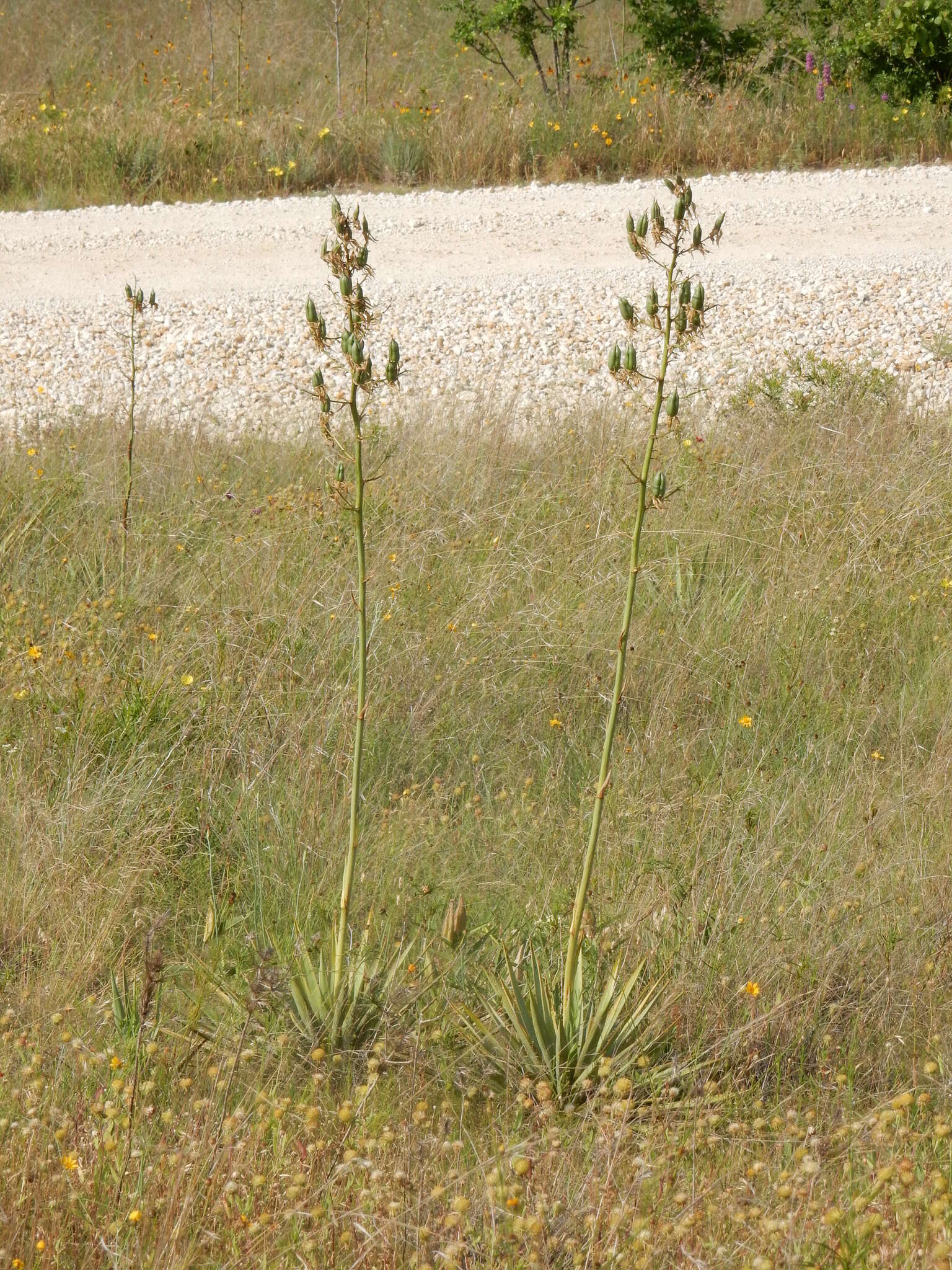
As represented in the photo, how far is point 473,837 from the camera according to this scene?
3.14 metres

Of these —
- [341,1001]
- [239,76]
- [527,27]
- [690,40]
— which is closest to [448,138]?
[527,27]

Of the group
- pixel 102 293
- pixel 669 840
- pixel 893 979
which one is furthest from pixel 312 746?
pixel 102 293

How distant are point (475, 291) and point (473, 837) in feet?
20.0

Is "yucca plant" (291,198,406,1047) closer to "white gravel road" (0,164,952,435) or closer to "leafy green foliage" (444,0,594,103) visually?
"white gravel road" (0,164,952,435)

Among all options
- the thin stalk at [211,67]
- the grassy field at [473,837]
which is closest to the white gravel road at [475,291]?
the grassy field at [473,837]

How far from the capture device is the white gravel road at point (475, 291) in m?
6.70

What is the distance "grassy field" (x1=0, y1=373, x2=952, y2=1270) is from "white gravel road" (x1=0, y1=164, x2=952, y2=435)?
1.28 meters

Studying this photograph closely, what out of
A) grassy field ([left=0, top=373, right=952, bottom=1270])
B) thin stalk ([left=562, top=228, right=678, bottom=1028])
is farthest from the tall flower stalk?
grassy field ([left=0, top=373, right=952, bottom=1270])

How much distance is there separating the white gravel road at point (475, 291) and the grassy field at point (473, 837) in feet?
4.19

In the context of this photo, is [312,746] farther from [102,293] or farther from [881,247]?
[881,247]

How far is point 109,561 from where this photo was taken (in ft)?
14.4

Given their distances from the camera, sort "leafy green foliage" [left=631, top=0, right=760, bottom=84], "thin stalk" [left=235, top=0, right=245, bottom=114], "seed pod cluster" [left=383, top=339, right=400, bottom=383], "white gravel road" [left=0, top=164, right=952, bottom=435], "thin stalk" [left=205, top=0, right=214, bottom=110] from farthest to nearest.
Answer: "thin stalk" [left=205, top=0, right=214, bottom=110]
"thin stalk" [left=235, top=0, right=245, bottom=114]
"leafy green foliage" [left=631, top=0, right=760, bottom=84]
"white gravel road" [left=0, top=164, right=952, bottom=435]
"seed pod cluster" [left=383, top=339, right=400, bottom=383]

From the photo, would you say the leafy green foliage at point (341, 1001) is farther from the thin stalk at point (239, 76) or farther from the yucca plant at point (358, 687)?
the thin stalk at point (239, 76)

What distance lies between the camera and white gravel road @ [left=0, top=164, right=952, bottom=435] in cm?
670
